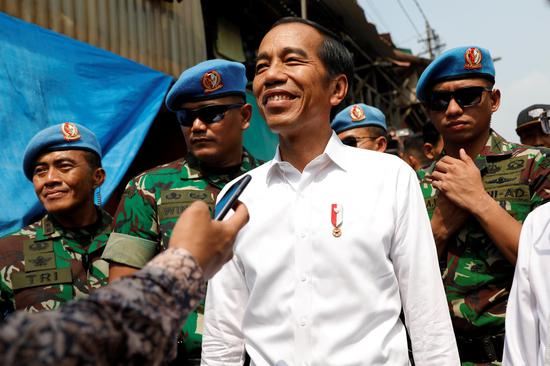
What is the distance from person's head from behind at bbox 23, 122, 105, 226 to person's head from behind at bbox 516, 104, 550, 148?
12.1 feet

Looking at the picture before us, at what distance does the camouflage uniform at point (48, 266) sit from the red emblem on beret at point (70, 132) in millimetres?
504

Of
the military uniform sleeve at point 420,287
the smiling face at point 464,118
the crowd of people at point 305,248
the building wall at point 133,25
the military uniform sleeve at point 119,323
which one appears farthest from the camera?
the building wall at point 133,25

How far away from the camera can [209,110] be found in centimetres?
280

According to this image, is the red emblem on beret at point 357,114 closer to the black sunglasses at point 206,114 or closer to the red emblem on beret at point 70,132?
the black sunglasses at point 206,114

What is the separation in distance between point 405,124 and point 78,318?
776 inches

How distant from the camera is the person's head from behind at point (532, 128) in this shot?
4.63 m

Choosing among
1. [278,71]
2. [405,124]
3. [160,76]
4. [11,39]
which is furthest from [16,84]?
[405,124]

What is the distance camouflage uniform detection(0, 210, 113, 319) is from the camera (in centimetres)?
283

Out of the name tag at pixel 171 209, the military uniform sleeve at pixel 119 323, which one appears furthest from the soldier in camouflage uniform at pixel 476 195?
the military uniform sleeve at pixel 119 323

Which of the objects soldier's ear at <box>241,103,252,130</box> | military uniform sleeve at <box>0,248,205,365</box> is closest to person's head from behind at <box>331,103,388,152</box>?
soldier's ear at <box>241,103,252,130</box>

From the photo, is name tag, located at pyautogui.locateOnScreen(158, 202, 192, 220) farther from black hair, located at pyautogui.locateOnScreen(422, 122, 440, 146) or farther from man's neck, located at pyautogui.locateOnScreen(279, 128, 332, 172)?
black hair, located at pyautogui.locateOnScreen(422, 122, 440, 146)

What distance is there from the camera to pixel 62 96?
404cm

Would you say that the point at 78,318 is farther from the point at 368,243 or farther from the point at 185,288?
the point at 368,243

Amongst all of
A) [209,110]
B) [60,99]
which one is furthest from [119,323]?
[60,99]
